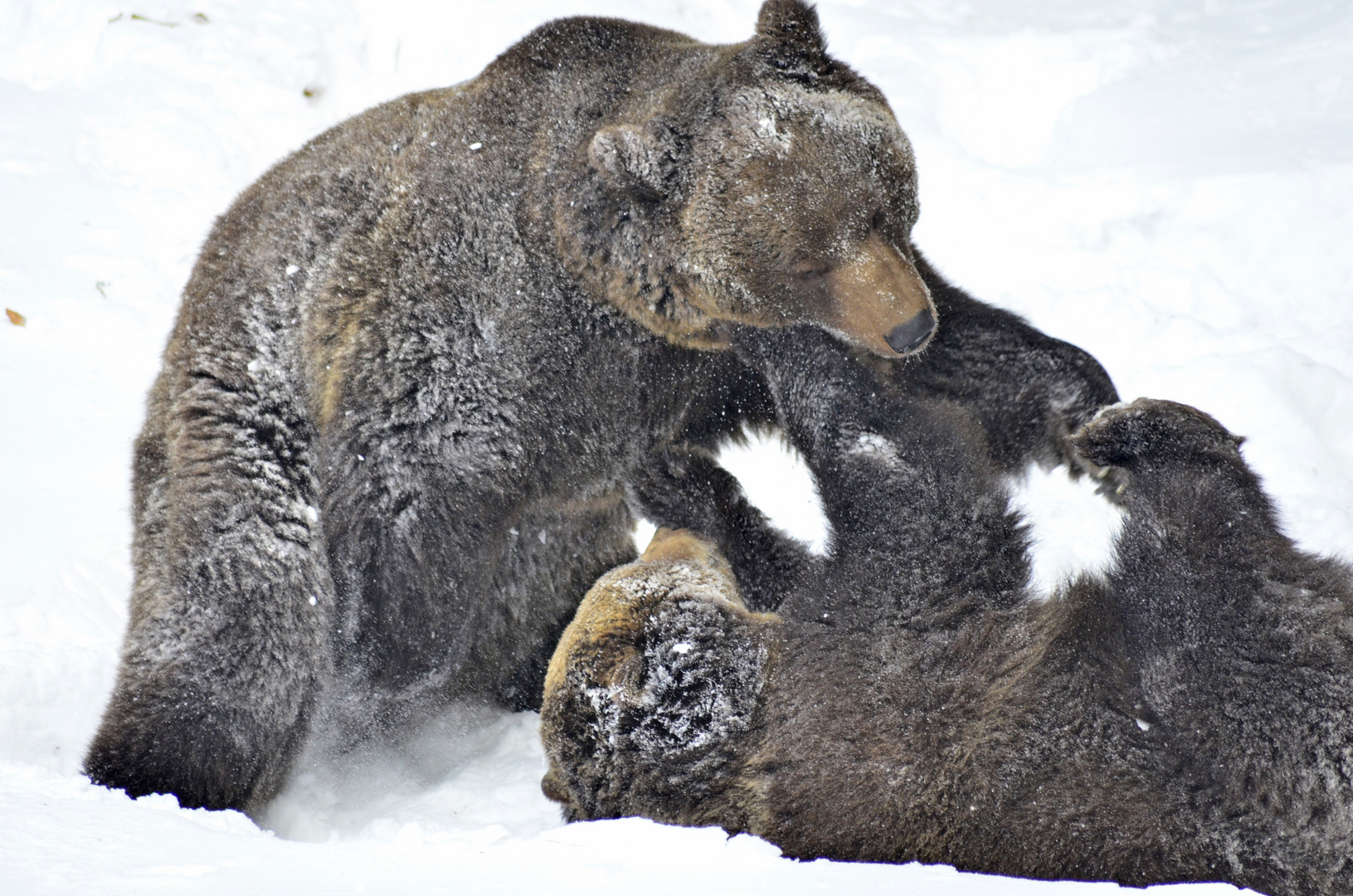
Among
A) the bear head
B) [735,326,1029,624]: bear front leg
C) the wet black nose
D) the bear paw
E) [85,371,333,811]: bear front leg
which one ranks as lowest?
[85,371,333,811]: bear front leg

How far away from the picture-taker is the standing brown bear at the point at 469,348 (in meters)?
4.17

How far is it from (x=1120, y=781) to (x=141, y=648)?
11.4 ft

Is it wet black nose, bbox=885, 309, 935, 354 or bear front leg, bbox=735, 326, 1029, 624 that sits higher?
wet black nose, bbox=885, 309, 935, 354

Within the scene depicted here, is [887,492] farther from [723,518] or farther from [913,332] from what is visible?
[723,518]

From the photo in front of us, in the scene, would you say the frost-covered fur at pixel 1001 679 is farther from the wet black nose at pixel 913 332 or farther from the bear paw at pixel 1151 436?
the wet black nose at pixel 913 332

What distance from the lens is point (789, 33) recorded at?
4.36m

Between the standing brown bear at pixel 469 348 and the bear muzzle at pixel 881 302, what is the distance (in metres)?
0.01

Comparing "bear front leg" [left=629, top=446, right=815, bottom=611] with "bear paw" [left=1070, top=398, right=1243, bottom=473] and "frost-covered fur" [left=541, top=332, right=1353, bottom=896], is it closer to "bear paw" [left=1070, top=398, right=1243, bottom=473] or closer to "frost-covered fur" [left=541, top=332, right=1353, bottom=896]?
"frost-covered fur" [left=541, top=332, right=1353, bottom=896]

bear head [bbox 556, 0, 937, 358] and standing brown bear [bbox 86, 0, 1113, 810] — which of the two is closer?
bear head [bbox 556, 0, 937, 358]

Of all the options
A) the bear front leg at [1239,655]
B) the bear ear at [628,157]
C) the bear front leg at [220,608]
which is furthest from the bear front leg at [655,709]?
the bear ear at [628,157]

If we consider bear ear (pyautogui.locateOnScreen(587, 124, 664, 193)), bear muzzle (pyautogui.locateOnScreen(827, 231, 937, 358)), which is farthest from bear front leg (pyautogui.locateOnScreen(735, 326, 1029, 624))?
bear ear (pyautogui.locateOnScreen(587, 124, 664, 193))

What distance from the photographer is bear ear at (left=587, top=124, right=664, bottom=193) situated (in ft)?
13.6

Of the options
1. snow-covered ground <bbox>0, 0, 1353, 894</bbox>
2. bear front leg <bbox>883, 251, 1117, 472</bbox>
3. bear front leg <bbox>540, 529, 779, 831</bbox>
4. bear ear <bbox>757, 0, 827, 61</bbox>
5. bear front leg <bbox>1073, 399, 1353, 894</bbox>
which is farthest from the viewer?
bear front leg <bbox>883, 251, 1117, 472</bbox>

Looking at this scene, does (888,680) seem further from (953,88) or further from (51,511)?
(953,88)
